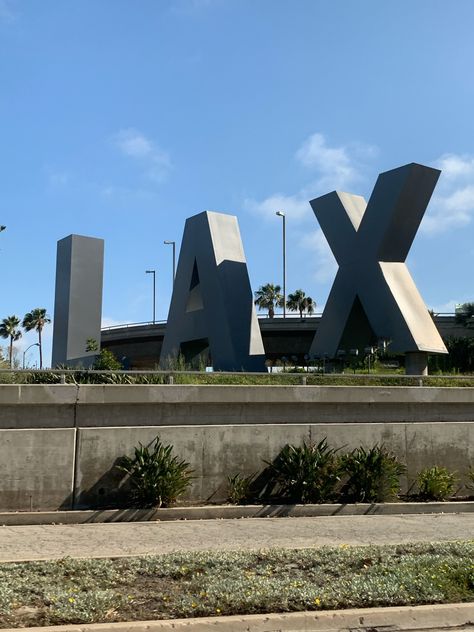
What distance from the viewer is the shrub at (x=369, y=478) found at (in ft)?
42.5

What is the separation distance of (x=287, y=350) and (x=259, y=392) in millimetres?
42706

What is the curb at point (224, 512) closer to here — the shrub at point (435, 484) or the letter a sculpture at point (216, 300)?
the shrub at point (435, 484)

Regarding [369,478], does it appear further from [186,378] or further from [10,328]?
[10,328]

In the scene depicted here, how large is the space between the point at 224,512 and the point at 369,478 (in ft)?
10.0

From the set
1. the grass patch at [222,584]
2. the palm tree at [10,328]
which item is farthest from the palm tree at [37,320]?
the grass patch at [222,584]

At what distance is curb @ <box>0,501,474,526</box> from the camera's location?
11297 millimetres

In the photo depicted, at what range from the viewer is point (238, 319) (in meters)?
27.2

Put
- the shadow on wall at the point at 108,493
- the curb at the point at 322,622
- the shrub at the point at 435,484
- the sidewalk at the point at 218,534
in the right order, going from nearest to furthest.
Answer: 1. the curb at the point at 322,622
2. the sidewalk at the point at 218,534
3. the shadow on wall at the point at 108,493
4. the shrub at the point at 435,484

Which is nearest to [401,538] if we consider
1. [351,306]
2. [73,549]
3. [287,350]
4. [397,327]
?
[73,549]

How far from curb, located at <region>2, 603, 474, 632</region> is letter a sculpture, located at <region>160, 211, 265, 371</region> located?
20.5 metres

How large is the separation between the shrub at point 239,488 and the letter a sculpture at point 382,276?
12454mm

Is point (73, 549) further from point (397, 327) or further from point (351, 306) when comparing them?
point (351, 306)

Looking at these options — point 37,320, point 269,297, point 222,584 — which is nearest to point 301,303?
point 269,297

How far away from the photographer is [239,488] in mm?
12648
